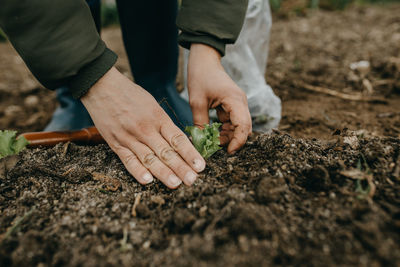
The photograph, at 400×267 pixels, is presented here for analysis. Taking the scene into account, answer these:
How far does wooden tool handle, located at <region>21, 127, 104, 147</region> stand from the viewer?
1.66 metres

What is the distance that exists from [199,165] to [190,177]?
0.28ft

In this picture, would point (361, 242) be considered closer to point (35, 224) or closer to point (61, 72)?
point (35, 224)

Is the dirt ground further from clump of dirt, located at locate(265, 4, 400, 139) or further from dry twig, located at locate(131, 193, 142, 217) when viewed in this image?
clump of dirt, located at locate(265, 4, 400, 139)

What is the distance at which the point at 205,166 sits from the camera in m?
1.42

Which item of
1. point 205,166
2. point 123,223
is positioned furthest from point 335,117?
point 123,223

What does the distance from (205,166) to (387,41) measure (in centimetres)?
368

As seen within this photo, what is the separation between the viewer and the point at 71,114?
260cm

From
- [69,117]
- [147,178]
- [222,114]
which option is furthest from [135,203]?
[69,117]

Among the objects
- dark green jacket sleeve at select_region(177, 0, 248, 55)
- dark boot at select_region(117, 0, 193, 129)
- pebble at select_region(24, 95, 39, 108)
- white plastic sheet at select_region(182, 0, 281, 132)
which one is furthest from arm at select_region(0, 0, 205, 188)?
pebble at select_region(24, 95, 39, 108)

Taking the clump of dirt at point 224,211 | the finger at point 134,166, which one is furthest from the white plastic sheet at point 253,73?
the finger at point 134,166

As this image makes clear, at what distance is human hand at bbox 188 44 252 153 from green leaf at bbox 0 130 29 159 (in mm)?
1008

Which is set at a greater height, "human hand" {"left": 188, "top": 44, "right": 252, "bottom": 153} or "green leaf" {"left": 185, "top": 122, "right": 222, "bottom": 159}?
"human hand" {"left": 188, "top": 44, "right": 252, "bottom": 153}

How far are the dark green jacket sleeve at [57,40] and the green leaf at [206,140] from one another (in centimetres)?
56

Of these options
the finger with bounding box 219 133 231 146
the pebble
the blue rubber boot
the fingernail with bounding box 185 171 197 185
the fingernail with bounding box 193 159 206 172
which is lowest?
the pebble
